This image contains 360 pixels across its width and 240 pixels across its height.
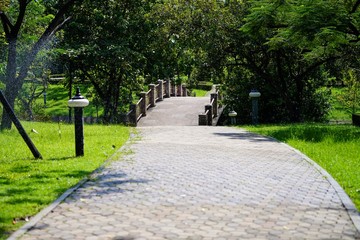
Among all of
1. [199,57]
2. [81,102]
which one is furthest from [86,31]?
[81,102]

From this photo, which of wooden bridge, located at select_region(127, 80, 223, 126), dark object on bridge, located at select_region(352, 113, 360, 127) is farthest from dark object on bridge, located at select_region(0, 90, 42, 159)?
wooden bridge, located at select_region(127, 80, 223, 126)

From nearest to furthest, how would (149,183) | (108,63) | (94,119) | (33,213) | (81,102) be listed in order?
(33,213) → (149,183) → (81,102) → (108,63) → (94,119)

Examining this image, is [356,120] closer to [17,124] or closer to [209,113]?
[209,113]

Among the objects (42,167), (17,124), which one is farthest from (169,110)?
(42,167)

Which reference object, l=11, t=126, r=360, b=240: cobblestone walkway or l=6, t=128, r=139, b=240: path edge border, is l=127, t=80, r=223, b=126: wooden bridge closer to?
l=11, t=126, r=360, b=240: cobblestone walkway

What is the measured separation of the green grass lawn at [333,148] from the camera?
35.8ft

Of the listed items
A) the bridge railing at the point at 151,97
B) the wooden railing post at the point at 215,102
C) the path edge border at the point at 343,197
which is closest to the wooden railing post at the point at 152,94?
the bridge railing at the point at 151,97

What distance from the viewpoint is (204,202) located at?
8758 mm

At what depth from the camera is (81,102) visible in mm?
13633

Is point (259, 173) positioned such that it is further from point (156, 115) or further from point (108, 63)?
point (156, 115)

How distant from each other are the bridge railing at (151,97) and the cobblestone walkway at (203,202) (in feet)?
57.1

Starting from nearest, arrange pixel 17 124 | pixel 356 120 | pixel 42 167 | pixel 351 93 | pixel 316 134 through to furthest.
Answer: pixel 42 167 → pixel 17 124 → pixel 316 134 → pixel 356 120 → pixel 351 93

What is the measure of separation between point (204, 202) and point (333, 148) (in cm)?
787

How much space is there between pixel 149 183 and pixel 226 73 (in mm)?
25351
